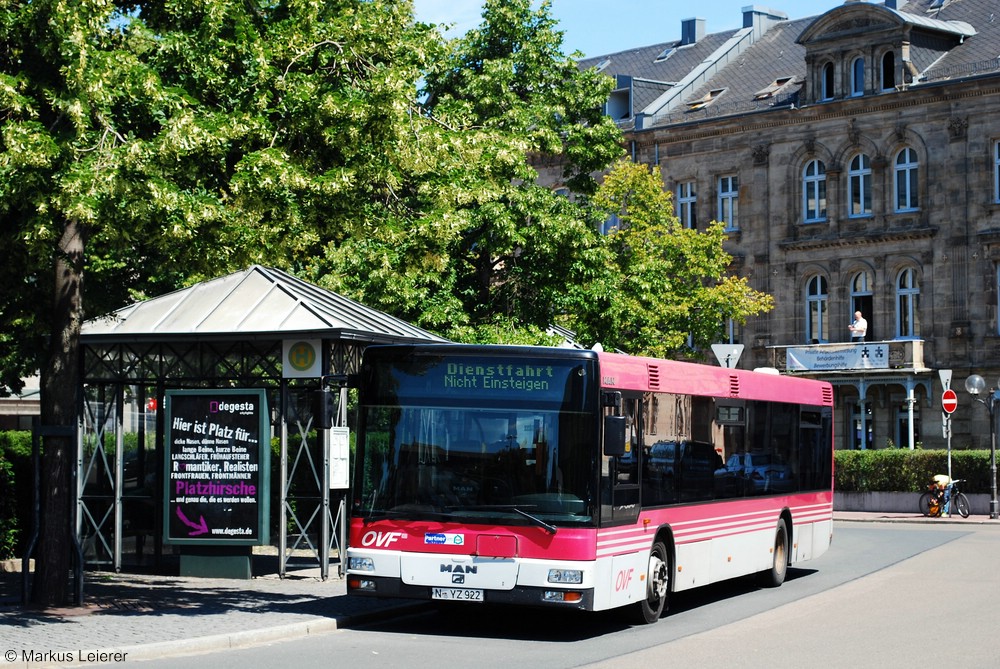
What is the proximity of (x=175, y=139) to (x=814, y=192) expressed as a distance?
44701 mm

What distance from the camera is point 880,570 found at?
23219 mm

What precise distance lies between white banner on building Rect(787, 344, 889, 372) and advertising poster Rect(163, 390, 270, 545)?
36.8 m

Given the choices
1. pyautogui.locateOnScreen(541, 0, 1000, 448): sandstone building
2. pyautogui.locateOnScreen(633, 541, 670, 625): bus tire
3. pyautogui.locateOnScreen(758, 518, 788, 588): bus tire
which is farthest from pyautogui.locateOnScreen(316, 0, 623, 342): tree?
pyautogui.locateOnScreen(541, 0, 1000, 448): sandstone building

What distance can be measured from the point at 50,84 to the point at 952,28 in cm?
4544

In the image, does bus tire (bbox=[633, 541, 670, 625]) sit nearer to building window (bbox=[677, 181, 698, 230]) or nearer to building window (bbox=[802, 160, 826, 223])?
building window (bbox=[802, 160, 826, 223])

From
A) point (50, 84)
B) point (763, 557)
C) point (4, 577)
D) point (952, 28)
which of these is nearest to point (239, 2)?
point (50, 84)

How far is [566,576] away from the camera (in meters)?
14.0

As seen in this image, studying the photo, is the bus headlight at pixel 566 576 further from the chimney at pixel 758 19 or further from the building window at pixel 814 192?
the chimney at pixel 758 19

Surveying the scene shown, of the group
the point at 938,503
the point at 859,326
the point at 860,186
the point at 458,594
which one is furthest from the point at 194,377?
the point at 860,186

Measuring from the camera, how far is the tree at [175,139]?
1388 cm

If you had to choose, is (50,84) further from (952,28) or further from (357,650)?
(952,28)

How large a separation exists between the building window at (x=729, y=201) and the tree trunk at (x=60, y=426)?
44.7 metres

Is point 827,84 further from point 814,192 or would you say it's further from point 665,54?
point 665,54

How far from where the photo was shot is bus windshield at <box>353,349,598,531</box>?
47.0ft
